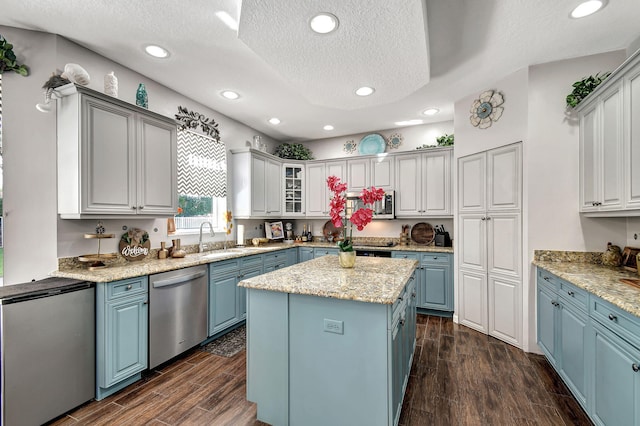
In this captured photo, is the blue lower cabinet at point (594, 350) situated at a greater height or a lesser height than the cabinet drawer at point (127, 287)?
lesser

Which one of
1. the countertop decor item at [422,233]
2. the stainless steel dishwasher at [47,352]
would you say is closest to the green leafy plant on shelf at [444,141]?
the countertop decor item at [422,233]

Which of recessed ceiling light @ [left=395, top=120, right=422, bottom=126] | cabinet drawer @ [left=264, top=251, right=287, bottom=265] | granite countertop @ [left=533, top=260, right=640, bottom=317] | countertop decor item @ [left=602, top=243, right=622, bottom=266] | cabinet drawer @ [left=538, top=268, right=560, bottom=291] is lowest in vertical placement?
cabinet drawer @ [left=264, top=251, right=287, bottom=265]

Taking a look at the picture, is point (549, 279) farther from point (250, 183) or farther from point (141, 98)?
point (141, 98)

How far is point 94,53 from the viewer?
2557mm

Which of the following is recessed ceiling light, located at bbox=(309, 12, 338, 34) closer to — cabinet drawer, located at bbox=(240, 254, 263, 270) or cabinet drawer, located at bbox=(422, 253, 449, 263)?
cabinet drawer, located at bbox=(240, 254, 263, 270)

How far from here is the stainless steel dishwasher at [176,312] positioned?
2.43 metres

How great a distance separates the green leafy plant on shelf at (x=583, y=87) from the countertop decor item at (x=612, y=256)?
132 centimetres

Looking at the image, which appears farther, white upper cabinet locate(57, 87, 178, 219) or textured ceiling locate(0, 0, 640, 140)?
white upper cabinet locate(57, 87, 178, 219)

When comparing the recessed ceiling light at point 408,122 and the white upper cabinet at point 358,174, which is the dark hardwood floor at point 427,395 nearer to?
the white upper cabinet at point 358,174

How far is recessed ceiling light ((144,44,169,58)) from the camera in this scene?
8.04 feet

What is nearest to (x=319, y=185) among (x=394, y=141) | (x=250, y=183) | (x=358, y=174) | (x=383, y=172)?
(x=358, y=174)

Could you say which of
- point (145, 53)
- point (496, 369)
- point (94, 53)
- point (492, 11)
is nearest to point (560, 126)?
point (492, 11)

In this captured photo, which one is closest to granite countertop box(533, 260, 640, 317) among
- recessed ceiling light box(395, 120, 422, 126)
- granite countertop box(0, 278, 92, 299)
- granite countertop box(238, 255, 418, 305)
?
granite countertop box(238, 255, 418, 305)

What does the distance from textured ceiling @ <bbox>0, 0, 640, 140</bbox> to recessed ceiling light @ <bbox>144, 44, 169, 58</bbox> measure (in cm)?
7
